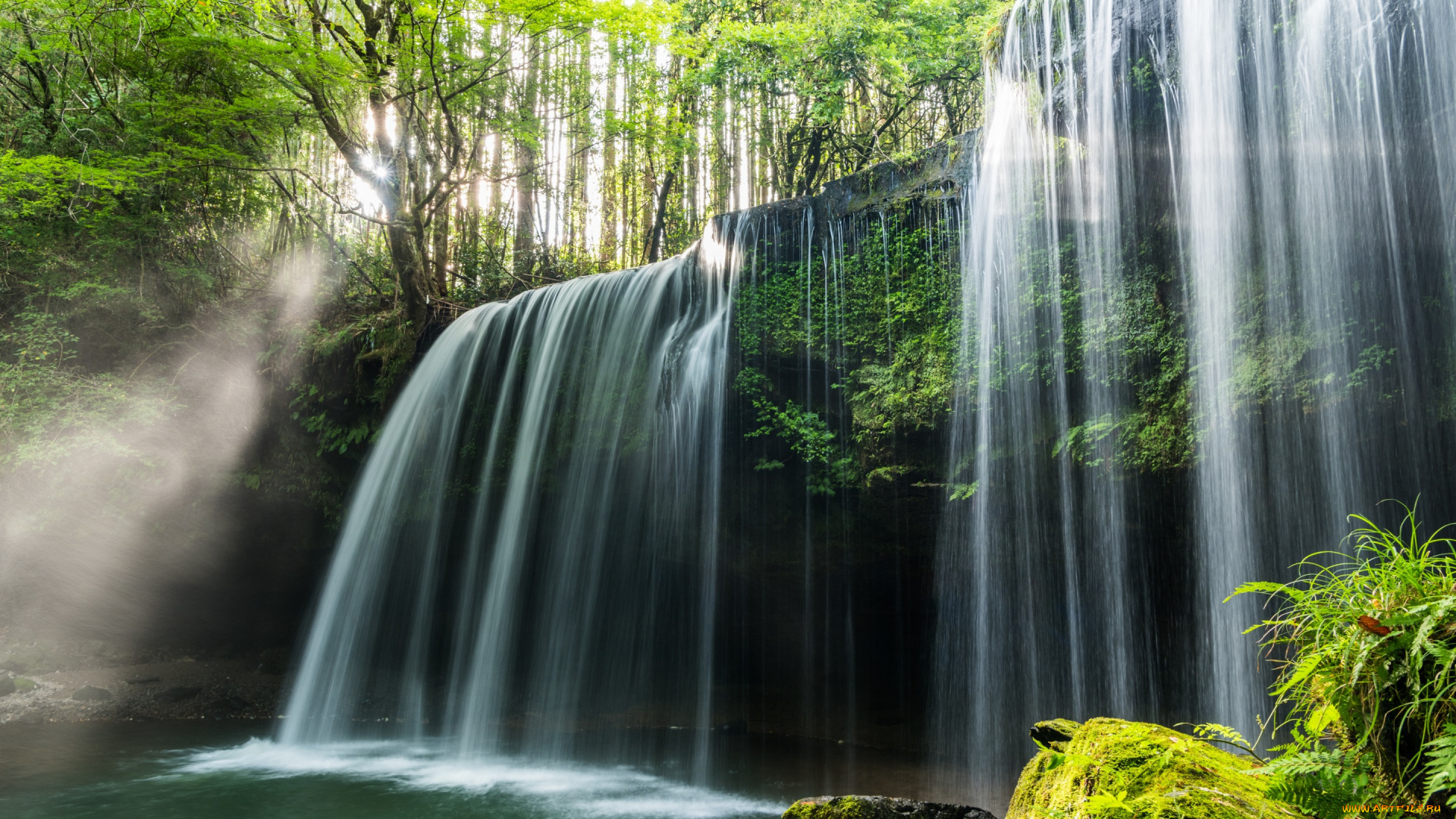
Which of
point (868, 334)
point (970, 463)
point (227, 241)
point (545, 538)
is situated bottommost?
point (545, 538)

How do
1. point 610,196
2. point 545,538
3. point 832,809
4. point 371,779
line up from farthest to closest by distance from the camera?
point 610,196
point 545,538
point 371,779
point 832,809

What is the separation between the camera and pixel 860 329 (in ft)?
25.2

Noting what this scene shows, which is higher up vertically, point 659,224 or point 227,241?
point 659,224

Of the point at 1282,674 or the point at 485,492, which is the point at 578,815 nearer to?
the point at 485,492

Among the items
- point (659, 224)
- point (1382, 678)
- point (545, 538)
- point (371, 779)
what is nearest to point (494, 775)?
point (371, 779)

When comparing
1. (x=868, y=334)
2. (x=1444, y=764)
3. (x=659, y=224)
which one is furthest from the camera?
(x=659, y=224)

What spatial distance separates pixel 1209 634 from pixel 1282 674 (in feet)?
11.5

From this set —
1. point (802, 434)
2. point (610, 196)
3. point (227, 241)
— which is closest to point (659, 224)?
point (610, 196)

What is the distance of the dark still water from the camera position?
607 cm

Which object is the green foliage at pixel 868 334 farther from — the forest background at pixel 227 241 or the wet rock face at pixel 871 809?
the wet rock face at pixel 871 809

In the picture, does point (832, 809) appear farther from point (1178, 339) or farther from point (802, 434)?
point (802, 434)

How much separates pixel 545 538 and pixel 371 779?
280 cm

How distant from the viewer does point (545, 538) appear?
28.1 feet

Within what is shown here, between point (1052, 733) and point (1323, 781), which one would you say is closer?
point (1323, 781)
